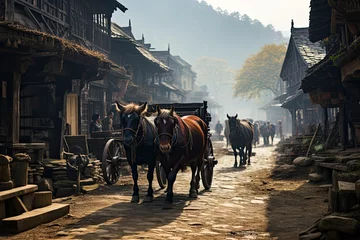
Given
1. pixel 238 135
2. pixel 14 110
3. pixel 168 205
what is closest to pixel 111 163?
pixel 14 110

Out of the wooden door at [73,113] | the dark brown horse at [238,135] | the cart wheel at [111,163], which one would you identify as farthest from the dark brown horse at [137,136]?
the wooden door at [73,113]

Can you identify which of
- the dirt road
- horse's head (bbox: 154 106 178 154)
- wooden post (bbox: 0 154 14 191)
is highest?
horse's head (bbox: 154 106 178 154)

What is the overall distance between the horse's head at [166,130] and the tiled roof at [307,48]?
67.2ft

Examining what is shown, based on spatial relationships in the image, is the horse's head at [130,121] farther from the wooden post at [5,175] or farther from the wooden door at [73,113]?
the wooden door at [73,113]

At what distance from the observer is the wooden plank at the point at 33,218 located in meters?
5.85

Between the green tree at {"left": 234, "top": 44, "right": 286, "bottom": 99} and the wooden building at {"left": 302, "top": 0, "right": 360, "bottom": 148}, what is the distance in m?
44.5

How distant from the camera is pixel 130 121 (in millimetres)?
7855

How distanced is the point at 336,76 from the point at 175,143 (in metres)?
5.69

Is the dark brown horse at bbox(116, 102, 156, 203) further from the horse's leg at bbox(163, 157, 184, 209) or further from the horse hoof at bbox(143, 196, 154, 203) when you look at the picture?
the horse's leg at bbox(163, 157, 184, 209)

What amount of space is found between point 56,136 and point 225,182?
536 centimetres

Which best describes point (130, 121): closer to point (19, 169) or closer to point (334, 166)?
point (19, 169)

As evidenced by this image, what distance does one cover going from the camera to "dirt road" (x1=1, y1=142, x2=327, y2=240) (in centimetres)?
571

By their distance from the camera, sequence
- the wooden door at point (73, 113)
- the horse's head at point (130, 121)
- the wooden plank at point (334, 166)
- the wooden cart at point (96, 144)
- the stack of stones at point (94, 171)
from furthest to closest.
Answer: the wooden door at point (73, 113)
the wooden cart at point (96, 144)
the stack of stones at point (94, 171)
the wooden plank at point (334, 166)
the horse's head at point (130, 121)

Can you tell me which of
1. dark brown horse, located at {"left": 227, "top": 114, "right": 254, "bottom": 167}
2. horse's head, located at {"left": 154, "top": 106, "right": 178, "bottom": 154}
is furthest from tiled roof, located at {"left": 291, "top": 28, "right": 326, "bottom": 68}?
horse's head, located at {"left": 154, "top": 106, "right": 178, "bottom": 154}
